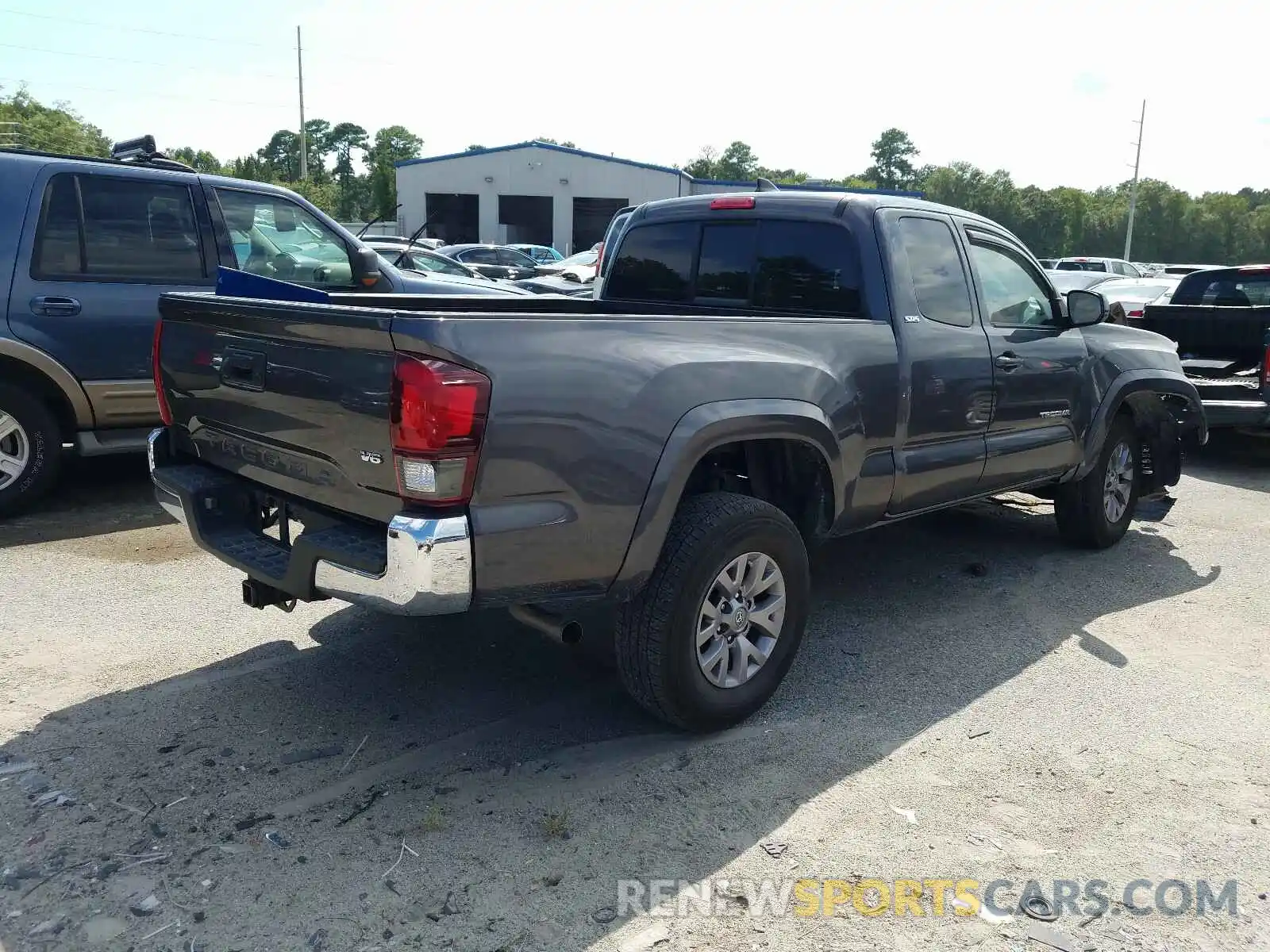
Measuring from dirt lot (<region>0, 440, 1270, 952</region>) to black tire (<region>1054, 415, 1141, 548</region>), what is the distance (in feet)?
2.46

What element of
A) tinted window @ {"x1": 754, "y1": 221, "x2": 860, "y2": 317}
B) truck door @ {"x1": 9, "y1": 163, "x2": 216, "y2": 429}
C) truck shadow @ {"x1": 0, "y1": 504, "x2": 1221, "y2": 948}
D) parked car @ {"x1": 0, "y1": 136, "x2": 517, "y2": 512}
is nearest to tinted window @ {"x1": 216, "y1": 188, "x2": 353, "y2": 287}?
parked car @ {"x1": 0, "y1": 136, "x2": 517, "y2": 512}

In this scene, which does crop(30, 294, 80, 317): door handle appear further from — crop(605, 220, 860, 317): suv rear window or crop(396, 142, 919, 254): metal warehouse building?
crop(396, 142, 919, 254): metal warehouse building

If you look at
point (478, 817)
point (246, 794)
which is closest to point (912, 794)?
point (478, 817)

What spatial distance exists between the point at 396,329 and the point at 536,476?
1.91ft

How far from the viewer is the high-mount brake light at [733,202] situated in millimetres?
4832

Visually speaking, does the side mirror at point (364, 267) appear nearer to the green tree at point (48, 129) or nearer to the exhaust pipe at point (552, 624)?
the exhaust pipe at point (552, 624)

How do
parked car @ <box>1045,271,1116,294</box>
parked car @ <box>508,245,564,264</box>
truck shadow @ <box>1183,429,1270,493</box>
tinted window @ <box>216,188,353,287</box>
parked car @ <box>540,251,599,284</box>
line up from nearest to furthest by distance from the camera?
tinted window @ <box>216,188,353,287</box>, truck shadow @ <box>1183,429,1270,493</box>, parked car @ <box>1045,271,1116,294</box>, parked car @ <box>540,251,599,284</box>, parked car @ <box>508,245,564,264</box>

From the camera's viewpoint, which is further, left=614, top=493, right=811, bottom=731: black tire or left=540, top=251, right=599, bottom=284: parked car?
left=540, top=251, right=599, bottom=284: parked car

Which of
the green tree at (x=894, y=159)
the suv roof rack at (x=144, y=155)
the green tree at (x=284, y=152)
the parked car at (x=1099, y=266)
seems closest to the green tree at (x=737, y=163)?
the green tree at (x=894, y=159)

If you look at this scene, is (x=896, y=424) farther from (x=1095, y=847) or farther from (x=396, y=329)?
(x=396, y=329)

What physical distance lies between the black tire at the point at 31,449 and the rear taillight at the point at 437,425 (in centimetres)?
421

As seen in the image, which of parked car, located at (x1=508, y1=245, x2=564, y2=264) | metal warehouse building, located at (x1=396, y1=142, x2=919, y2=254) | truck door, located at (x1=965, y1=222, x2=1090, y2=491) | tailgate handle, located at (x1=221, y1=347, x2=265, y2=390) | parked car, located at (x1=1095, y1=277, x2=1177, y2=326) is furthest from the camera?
metal warehouse building, located at (x1=396, y1=142, x2=919, y2=254)

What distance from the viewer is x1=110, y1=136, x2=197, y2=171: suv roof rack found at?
6.80m

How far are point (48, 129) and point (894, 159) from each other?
98754 mm
